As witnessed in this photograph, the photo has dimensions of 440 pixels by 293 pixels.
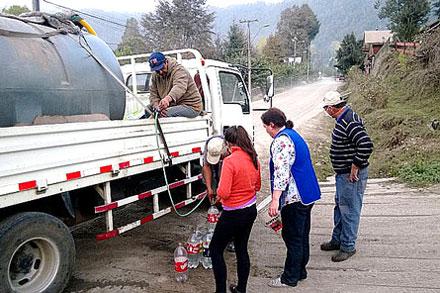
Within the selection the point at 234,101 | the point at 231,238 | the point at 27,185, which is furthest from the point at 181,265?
the point at 234,101

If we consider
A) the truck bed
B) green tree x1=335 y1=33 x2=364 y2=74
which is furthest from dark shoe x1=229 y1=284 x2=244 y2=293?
green tree x1=335 y1=33 x2=364 y2=74

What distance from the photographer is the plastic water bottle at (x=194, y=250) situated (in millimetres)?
4223

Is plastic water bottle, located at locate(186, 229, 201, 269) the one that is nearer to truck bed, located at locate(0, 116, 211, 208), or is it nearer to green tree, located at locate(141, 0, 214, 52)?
truck bed, located at locate(0, 116, 211, 208)

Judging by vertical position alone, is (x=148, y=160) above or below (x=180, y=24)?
below

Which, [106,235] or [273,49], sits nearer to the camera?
[106,235]

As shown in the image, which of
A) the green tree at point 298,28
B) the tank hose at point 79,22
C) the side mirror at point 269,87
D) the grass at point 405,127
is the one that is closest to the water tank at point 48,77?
the tank hose at point 79,22

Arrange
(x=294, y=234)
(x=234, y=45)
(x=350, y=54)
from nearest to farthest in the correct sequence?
1. (x=294, y=234)
2. (x=234, y=45)
3. (x=350, y=54)

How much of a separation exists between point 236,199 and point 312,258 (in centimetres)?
165

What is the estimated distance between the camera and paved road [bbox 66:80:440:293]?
3896 millimetres

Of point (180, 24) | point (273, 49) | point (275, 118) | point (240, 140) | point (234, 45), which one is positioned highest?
point (180, 24)

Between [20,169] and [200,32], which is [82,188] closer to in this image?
[20,169]

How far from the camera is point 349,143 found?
13.8ft

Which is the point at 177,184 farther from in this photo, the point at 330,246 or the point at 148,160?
the point at 330,246

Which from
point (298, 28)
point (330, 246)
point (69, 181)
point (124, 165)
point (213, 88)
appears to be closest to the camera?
point (69, 181)
